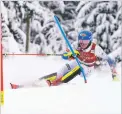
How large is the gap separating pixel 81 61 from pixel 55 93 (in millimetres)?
192

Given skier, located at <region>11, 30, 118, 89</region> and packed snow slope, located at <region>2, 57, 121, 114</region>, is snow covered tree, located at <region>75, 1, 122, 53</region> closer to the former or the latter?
skier, located at <region>11, 30, 118, 89</region>

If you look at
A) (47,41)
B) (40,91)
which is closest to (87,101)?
(40,91)

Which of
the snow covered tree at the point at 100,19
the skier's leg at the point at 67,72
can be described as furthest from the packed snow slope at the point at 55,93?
the snow covered tree at the point at 100,19

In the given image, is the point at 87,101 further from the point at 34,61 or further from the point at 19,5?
the point at 19,5

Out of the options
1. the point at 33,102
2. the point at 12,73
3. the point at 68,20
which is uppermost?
the point at 68,20

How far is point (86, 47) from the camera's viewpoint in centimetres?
142

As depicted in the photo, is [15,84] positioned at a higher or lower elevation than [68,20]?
lower

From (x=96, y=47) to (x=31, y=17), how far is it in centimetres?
33

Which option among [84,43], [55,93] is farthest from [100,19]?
[55,93]

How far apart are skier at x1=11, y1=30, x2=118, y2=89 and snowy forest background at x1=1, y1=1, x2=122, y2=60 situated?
0.03 metres

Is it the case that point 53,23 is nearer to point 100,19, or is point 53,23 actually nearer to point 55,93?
point 100,19

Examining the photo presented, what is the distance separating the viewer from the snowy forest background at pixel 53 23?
54.0 inches

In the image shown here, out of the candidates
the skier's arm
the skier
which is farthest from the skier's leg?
the skier's arm

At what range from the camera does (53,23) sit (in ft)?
4.55
